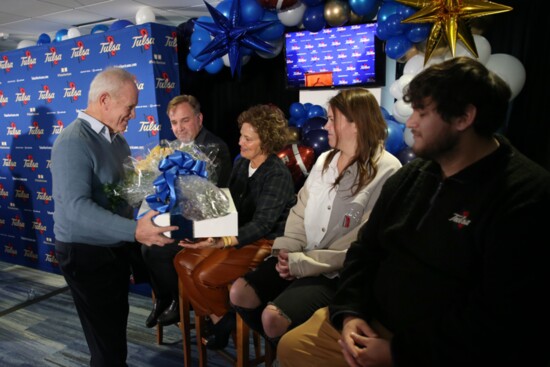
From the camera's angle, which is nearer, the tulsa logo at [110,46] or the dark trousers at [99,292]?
the dark trousers at [99,292]

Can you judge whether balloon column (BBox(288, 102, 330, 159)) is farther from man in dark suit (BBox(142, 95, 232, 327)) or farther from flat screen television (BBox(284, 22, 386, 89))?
man in dark suit (BBox(142, 95, 232, 327))

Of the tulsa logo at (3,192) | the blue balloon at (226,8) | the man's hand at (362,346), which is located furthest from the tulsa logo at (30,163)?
the man's hand at (362,346)

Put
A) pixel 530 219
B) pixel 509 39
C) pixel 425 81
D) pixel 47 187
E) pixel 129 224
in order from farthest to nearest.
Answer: pixel 47 187 < pixel 509 39 < pixel 129 224 < pixel 425 81 < pixel 530 219

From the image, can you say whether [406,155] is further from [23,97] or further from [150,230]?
[23,97]

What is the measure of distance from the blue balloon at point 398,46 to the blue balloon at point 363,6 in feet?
1.01

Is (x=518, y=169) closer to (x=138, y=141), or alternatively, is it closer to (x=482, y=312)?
(x=482, y=312)

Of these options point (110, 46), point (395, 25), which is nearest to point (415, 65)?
point (395, 25)

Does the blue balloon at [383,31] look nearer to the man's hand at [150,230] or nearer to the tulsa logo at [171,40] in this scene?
the tulsa logo at [171,40]

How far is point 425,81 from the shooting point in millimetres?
1259

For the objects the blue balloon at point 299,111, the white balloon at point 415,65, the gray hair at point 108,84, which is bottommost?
the blue balloon at point 299,111

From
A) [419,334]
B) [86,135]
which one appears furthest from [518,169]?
[86,135]

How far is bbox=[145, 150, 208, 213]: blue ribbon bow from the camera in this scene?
1.55m

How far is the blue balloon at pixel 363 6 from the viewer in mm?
2924

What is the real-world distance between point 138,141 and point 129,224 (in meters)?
2.10
